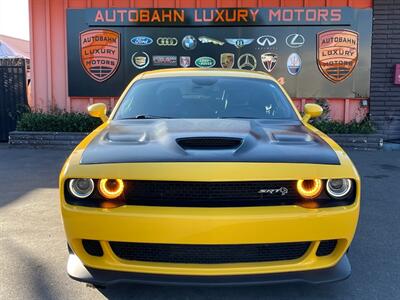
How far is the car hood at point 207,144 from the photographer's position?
2789mm

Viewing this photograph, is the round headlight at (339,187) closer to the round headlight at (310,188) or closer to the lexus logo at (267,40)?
the round headlight at (310,188)

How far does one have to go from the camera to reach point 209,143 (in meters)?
3.01

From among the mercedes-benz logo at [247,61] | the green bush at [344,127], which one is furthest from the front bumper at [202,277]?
the mercedes-benz logo at [247,61]

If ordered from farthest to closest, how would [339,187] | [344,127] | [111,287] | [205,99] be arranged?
[344,127]
[205,99]
[111,287]
[339,187]

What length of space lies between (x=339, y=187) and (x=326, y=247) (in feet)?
1.21

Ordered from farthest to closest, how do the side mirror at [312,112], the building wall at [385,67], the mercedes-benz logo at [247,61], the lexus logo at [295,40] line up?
the mercedes-benz logo at [247,61] → the lexus logo at [295,40] → the building wall at [385,67] → the side mirror at [312,112]

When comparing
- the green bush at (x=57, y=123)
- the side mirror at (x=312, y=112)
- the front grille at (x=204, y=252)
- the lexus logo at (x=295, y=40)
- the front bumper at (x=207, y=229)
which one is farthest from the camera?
the lexus logo at (x=295, y=40)

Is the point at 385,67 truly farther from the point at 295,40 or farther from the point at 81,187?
the point at 81,187

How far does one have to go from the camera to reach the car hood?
279cm

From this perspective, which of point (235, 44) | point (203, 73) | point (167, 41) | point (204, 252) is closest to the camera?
point (204, 252)

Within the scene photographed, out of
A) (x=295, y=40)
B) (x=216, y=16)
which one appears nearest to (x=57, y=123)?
(x=216, y=16)

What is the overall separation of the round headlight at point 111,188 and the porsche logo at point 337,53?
28.8 feet

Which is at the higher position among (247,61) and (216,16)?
(216,16)

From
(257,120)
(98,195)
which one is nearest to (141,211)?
(98,195)
